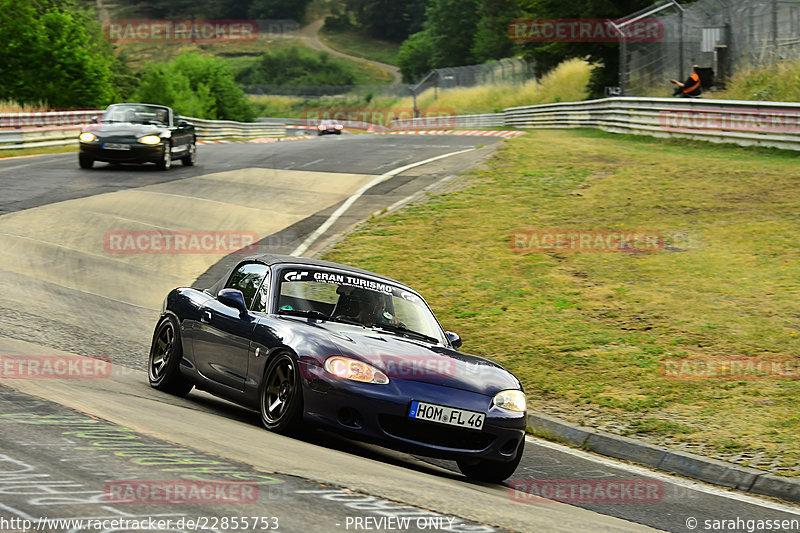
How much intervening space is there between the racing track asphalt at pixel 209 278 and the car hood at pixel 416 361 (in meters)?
0.64

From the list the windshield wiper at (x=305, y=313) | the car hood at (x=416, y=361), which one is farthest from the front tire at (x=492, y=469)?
the windshield wiper at (x=305, y=313)

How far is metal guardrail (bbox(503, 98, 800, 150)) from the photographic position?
80.3ft

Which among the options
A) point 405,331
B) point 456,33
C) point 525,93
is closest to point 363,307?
point 405,331

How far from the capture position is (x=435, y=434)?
23.0ft

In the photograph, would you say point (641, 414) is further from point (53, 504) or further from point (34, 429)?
point (53, 504)

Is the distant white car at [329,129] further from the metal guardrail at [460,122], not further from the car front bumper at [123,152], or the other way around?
the car front bumper at [123,152]

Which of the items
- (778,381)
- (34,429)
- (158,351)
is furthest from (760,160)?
(34,429)

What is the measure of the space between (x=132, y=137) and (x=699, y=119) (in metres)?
15.1

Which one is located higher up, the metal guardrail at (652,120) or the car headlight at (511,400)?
the metal guardrail at (652,120)

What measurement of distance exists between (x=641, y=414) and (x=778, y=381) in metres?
1.53

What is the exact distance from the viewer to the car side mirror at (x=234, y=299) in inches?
320

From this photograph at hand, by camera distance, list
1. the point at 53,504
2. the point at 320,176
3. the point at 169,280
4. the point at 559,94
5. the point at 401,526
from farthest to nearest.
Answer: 1. the point at 559,94
2. the point at 320,176
3. the point at 169,280
4. the point at 401,526
5. the point at 53,504

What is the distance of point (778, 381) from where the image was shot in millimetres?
9883

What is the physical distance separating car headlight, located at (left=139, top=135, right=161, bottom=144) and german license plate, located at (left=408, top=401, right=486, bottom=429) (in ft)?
64.4
